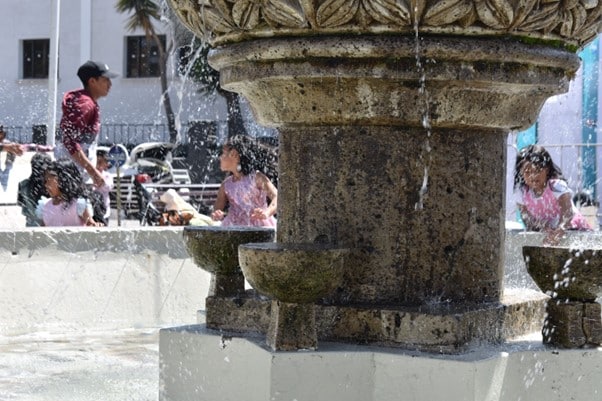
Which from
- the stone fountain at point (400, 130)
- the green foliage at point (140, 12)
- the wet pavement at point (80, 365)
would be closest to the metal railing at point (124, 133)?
the green foliage at point (140, 12)

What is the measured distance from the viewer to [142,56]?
36.9m

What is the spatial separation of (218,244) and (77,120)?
17.6 ft

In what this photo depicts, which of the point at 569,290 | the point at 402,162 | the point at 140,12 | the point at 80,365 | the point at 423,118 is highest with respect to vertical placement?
the point at 140,12

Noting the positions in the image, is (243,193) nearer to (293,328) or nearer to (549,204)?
(549,204)

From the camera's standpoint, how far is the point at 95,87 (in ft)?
30.7

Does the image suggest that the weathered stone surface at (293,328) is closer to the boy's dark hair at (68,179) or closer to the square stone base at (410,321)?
the square stone base at (410,321)

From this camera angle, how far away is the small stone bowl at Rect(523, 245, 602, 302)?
3318mm

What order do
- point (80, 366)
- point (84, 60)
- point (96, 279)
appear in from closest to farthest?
1. point (80, 366)
2. point (96, 279)
3. point (84, 60)

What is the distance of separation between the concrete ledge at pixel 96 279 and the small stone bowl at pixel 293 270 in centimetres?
360

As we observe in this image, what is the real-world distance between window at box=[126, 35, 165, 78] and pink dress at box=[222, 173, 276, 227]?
28277mm

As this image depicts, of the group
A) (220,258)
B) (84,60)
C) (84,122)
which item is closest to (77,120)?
(84,122)

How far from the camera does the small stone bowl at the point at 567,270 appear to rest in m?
A: 3.32

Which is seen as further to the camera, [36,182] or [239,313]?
[36,182]

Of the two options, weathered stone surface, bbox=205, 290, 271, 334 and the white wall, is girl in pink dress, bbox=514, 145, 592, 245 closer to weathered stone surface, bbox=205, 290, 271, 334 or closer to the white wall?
weathered stone surface, bbox=205, 290, 271, 334
